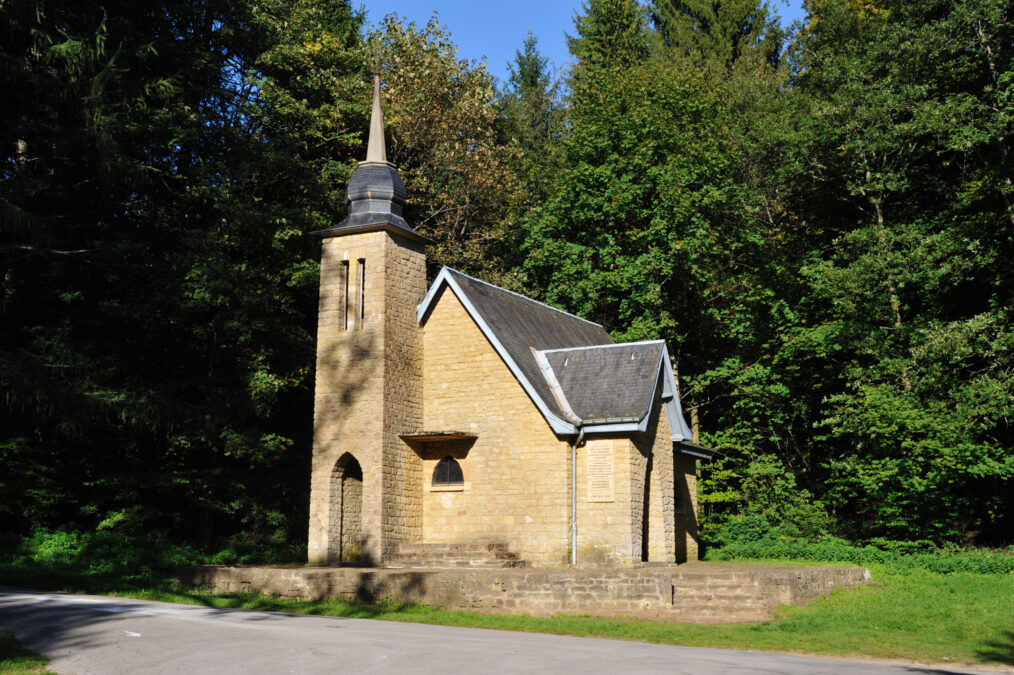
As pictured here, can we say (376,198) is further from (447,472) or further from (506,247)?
(506,247)

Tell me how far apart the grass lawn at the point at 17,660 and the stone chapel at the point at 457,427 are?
10372mm

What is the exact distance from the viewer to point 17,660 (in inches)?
370

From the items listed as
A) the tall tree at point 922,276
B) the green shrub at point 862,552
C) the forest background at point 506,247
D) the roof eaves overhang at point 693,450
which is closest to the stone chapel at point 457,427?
the roof eaves overhang at point 693,450

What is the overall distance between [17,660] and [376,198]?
49.0 feet

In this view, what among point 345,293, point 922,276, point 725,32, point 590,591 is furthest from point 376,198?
point 725,32

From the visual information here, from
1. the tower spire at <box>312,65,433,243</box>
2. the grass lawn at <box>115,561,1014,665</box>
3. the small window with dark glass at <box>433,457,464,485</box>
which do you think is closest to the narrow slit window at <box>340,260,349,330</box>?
the tower spire at <box>312,65,433,243</box>

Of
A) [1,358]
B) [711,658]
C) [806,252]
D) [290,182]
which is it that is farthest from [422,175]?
[711,658]

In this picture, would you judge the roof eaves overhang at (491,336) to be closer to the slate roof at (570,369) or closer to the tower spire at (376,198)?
the slate roof at (570,369)

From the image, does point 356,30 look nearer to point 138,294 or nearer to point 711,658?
point 138,294

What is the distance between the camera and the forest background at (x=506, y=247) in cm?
2353

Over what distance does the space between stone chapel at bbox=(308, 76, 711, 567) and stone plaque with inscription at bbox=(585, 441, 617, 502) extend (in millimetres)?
32

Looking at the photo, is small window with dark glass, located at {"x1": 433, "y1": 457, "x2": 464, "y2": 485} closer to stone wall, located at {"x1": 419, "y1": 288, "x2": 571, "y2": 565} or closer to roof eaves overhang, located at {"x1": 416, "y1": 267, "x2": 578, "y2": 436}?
stone wall, located at {"x1": 419, "y1": 288, "x2": 571, "y2": 565}

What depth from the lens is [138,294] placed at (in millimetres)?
25828

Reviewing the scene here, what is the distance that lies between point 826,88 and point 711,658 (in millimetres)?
29564
